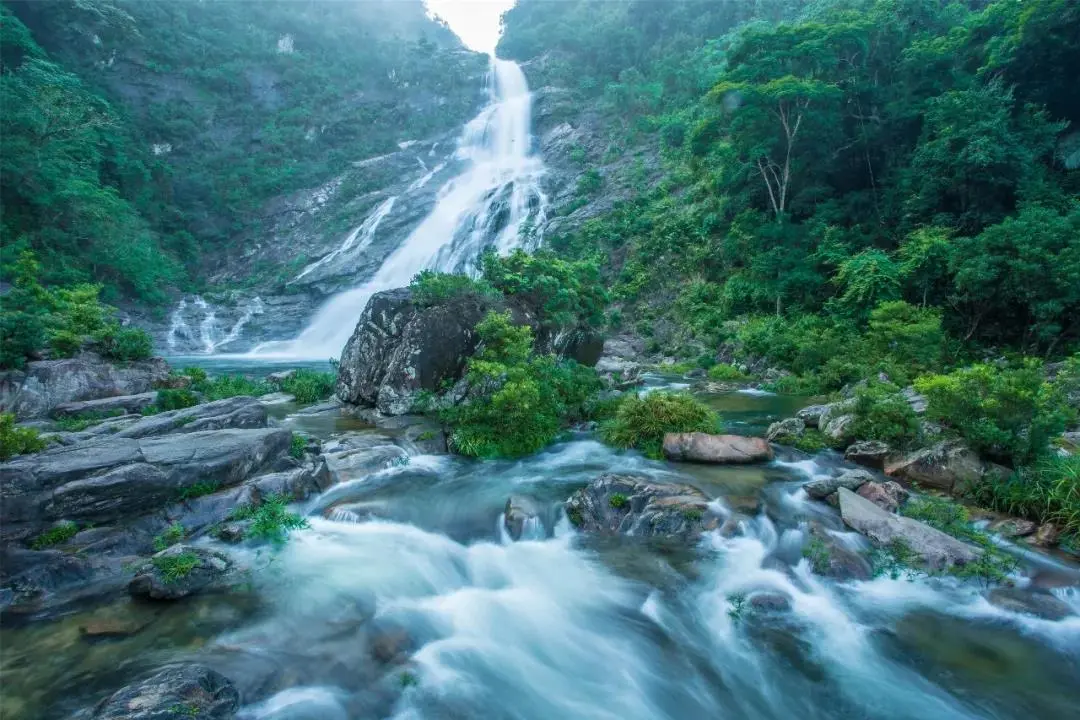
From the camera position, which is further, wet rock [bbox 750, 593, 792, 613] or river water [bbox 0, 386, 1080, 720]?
wet rock [bbox 750, 593, 792, 613]

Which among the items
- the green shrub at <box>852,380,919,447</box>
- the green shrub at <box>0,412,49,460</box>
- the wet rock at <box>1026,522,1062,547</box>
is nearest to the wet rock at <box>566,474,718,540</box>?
the wet rock at <box>1026,522,1062,547</box>

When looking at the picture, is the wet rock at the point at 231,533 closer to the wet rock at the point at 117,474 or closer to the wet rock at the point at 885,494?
the wet rock at the point at 117,474

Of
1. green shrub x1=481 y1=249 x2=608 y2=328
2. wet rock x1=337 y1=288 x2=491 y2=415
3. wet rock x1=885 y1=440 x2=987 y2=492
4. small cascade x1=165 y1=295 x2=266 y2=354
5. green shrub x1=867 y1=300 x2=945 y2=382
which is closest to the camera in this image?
wet rock x1=885 y1=440 x2=987 y2=492

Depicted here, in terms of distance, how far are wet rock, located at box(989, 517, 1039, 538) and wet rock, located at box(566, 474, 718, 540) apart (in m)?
3.63

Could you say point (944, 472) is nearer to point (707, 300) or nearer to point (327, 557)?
point (327, 557)

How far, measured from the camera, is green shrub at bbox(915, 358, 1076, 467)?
289 inches

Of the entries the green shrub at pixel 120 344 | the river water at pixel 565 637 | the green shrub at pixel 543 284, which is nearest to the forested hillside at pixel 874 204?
the green shrub at pixel 543 284

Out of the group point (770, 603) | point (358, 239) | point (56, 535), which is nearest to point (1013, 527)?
point (770, 603)

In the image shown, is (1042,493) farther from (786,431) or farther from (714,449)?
(714,449)

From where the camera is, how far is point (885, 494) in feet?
23.9

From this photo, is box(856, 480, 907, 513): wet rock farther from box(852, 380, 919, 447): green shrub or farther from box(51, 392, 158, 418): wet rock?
box(51, 392, 158, 418): wet rock

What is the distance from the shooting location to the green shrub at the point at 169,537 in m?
6.29

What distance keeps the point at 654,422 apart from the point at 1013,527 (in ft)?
16.8

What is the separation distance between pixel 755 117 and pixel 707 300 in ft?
26.3
